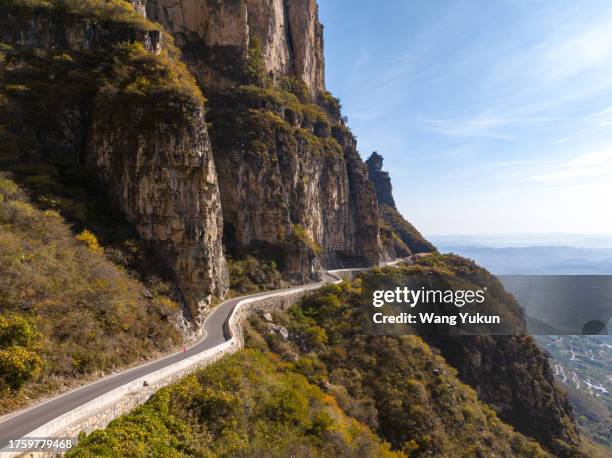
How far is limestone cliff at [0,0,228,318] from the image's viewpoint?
2098 centimetres

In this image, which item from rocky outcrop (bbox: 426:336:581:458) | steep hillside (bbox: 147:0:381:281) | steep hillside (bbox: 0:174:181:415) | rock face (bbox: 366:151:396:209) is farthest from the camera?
rock face (bbox: 366:151:396:209)

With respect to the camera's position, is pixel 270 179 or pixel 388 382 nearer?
pixel 388 382

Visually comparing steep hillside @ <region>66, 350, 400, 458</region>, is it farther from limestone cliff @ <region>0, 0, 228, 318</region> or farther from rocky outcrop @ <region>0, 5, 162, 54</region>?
rocky outcrop @ <region>0, 5, 162, 54</region>

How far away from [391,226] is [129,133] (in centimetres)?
7319

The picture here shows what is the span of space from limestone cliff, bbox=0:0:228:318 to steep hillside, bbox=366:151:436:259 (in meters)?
49.0

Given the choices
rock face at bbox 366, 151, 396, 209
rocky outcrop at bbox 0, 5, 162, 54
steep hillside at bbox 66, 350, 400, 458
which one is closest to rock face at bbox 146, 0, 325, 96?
rocky outcrop at bbox 0, 5, 162, 54

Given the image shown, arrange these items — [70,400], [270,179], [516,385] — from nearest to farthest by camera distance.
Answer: [70,400] → [270,179] → [516,385]

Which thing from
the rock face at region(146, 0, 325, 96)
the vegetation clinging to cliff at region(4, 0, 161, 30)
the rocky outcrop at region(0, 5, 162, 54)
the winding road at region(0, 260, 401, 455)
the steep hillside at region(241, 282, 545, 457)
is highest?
the rock face at region(146, 0, 325, 96)

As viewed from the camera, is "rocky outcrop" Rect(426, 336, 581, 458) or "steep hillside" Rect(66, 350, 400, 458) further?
"rocky outcrop" Rect(426, 336, 581, 458)

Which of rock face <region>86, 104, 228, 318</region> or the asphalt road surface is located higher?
rock face <region>86, 104, 228, 318</region>

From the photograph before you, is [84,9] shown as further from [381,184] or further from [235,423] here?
[381,184]

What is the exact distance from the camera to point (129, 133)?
2111cm

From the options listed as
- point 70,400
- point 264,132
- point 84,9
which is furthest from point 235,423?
point 84,9

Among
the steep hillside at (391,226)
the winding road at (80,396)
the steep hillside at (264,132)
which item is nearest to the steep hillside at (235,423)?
the winding road at (80,396)
